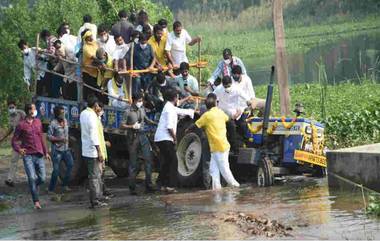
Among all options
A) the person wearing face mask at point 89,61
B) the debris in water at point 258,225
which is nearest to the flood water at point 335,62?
the person wearing face mask at point 89,61

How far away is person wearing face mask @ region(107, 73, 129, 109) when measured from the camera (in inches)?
628

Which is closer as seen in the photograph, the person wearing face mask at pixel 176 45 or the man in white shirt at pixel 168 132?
the man in white shirt at pixel 168 132

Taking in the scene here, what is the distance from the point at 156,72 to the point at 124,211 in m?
3.48

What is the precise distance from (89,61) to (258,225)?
6.18 meters

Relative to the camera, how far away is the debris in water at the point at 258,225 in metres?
10.6

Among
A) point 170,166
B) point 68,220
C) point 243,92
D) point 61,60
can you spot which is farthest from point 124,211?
point 61,60

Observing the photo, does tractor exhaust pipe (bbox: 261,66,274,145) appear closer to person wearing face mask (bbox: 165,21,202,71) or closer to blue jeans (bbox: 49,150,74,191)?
person wearing face mask (bbox: 165,21,202,71)

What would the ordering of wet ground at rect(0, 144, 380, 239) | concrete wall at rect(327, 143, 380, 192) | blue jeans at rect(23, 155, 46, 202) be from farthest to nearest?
blue jeans at rect(23, 155, 46, 202) < concrete wall at rect(327, 143, 380, 192) < wet ground at rect(0, 144, 380, 239)

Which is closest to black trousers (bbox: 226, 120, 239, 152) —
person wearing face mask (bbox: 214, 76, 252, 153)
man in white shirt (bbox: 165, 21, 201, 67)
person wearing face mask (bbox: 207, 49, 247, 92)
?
person wearing face mask (bbox: 214, 76, 252, 153)

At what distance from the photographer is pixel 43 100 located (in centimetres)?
1738

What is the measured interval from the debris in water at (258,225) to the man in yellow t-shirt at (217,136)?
267cm

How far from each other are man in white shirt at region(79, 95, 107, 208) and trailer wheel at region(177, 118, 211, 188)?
185 cm

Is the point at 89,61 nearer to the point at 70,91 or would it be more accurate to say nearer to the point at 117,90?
the point at 117,90

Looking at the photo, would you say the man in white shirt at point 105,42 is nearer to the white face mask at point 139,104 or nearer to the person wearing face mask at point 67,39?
the person wearing face mask at point 67,39
